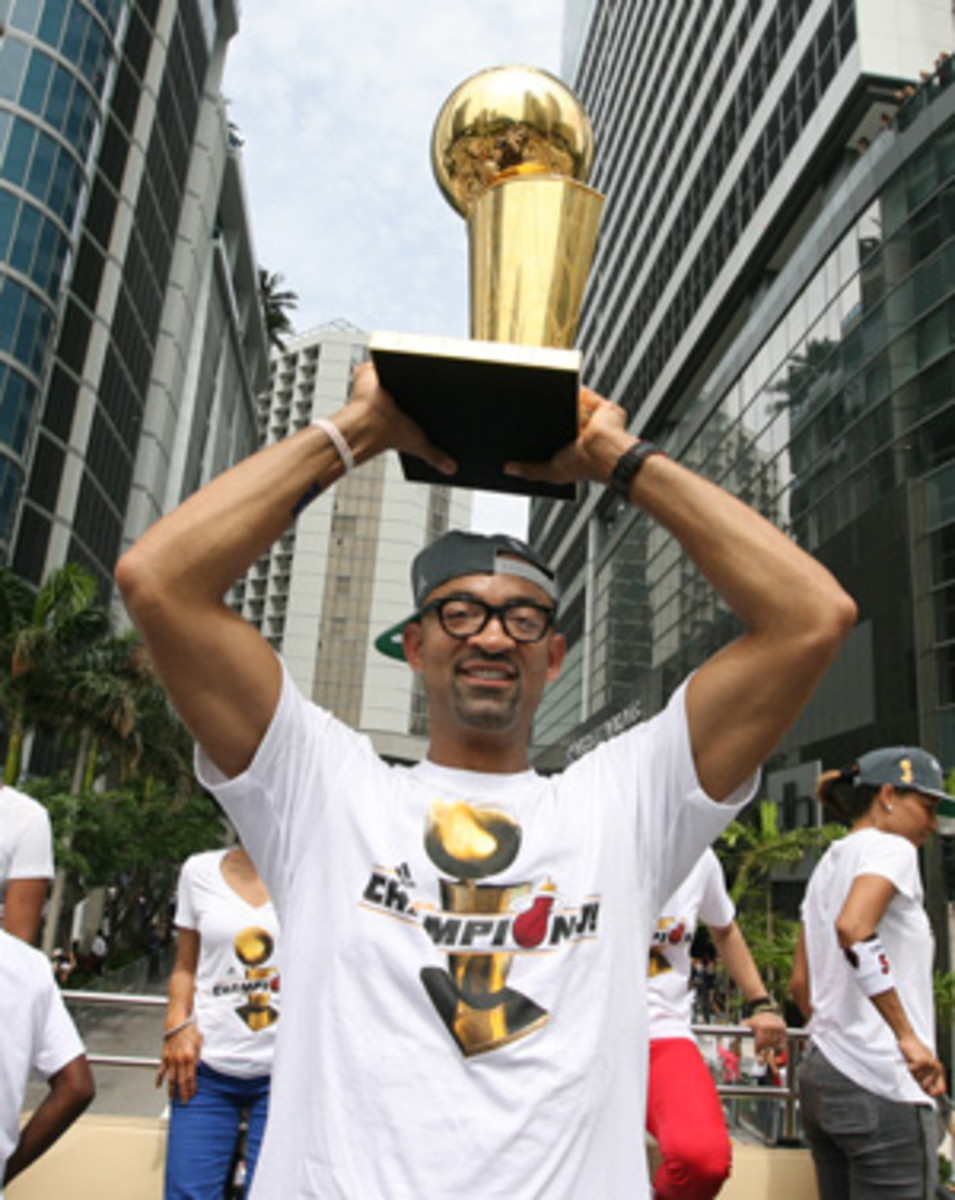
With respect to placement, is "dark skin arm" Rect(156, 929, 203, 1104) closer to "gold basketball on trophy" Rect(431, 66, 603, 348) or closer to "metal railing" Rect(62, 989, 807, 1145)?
"metal railing" Rect(62, 989, 807, 1145)

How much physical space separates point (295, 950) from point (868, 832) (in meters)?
2.35

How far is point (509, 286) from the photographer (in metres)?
2.09

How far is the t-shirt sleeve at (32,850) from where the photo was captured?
3.45 meters

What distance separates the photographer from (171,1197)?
312 cm

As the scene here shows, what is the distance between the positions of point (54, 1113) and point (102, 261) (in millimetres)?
41218

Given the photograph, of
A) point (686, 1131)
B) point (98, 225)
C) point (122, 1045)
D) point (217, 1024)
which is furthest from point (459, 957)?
point (98, 225)

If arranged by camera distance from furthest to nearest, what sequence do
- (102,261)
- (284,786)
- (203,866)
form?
(102,261) → (203,866) → (284,786)

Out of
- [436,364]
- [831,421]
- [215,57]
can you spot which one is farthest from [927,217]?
[215,57]

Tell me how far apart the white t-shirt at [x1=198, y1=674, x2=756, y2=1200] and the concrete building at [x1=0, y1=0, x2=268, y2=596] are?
32556 millimetres

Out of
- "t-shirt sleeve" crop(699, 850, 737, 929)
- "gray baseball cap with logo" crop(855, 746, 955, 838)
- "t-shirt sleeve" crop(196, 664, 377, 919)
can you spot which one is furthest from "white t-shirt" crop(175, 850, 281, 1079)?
"gray baseball cap with logo" crop(855, 746, 955, 838)

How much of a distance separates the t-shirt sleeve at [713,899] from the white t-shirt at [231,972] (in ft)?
5.42

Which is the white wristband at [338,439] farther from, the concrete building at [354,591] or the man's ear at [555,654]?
the concrete building at [354,591]

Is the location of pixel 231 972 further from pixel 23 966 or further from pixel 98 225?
pixel 98 225

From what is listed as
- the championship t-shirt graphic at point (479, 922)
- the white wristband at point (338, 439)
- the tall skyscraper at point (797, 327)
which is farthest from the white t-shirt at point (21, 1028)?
the tall skyscraper at point (797, 327)
